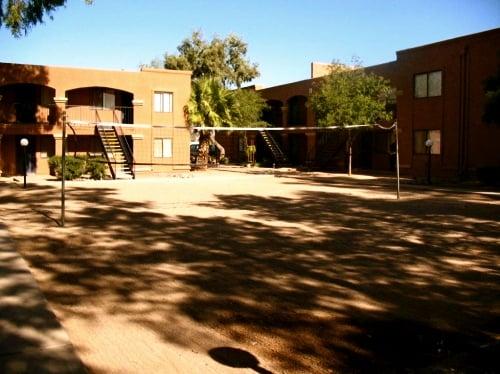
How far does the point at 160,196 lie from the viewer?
766 inches

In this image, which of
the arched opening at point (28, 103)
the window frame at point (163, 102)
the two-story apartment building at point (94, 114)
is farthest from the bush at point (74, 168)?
the window frame at point (163, 102)

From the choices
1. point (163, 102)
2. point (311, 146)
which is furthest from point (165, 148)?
point (311, 146)

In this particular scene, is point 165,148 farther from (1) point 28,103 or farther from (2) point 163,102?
(1) point 28,103

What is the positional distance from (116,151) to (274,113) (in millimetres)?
21071

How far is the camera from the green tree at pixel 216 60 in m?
53.2

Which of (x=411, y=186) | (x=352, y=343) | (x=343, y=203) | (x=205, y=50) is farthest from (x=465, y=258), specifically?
(x=205, y=50)

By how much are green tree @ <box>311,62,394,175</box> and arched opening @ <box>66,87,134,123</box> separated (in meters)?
12.4

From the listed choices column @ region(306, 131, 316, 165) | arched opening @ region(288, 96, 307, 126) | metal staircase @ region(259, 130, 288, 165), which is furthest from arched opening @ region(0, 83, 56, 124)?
arched opening @ region(288, 96, 307, 126)

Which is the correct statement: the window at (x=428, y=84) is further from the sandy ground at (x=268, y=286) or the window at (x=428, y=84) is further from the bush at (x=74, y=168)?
the bush at (x=74, y=168)

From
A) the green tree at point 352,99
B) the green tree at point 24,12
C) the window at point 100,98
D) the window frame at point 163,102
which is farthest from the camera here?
the window frame at point 163,102

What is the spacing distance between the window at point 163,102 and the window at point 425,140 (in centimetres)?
1582

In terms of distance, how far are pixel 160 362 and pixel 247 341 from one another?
0.98 meters

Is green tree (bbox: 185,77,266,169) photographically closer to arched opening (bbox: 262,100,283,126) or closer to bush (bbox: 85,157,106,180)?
bush (bbox: 85,157,106,180)

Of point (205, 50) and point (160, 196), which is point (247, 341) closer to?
point (160, 196)
